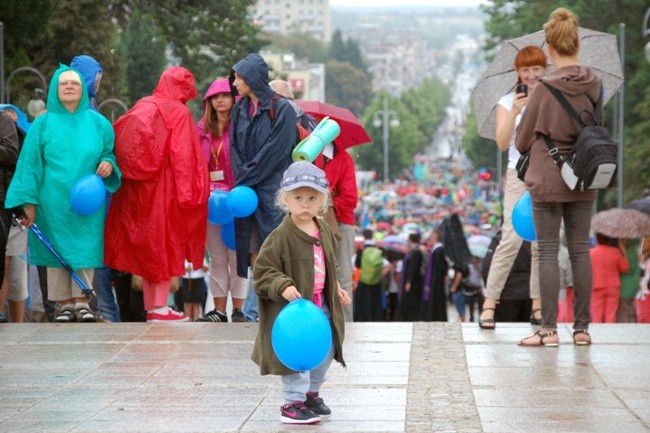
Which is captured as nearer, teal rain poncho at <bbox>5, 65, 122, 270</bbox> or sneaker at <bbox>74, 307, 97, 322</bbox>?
teal rain poncho at <bbox>5, 65, 122, 270</bbox>

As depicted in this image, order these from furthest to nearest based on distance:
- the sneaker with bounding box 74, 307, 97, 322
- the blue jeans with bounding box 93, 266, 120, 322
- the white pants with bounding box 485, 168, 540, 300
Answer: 1. the blue jeans with bounding box 93, 266, 120, 322
2. the sneaker with bounding box 74, 307, 97, 322
3. the white pants with bounding box 485, 168, 540, 300

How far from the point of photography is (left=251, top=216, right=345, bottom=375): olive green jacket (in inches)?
298

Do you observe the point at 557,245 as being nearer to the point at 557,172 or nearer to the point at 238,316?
the point at 557,172

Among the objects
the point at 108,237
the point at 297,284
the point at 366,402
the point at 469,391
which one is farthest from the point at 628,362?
the point at 108,237

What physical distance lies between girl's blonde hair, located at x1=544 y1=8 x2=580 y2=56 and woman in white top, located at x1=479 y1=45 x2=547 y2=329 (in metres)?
0.55

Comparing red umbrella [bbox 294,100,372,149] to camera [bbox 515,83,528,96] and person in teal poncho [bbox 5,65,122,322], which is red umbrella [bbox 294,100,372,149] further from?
camera [bbox 515,83,528,96]

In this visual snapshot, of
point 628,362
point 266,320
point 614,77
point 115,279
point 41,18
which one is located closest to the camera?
point 266,320

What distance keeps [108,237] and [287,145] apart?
1.53 metres

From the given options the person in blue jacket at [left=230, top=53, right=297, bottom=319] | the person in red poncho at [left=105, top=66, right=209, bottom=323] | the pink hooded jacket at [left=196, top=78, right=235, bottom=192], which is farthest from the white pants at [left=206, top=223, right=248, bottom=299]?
the person in blue jacket at [left=230, top=53, right=297, bottom=319]

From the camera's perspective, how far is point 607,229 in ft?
44.1

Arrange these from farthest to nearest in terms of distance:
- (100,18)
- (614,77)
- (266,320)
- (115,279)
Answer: (100,18)
(115,279)
(614,77)
(266,320)

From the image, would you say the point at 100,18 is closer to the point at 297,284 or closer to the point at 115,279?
the point at 115,279

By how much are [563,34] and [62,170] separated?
3.91 m

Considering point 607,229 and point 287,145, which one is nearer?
point 287,145
